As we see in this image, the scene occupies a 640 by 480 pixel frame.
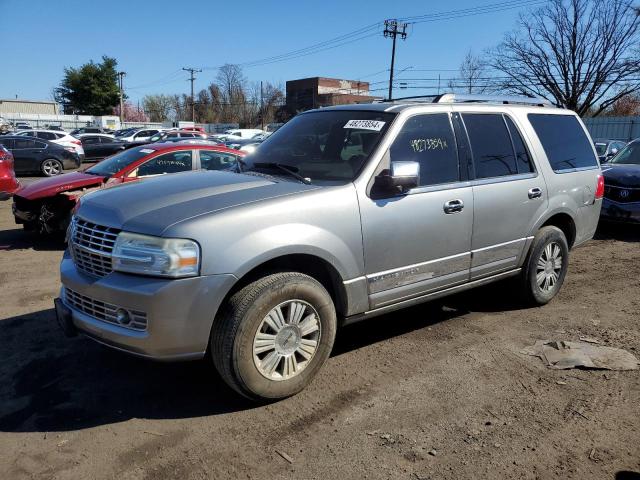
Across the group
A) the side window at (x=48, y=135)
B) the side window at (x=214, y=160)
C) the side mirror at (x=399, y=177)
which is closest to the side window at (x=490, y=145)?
the side mirror at (x=399, y=177)

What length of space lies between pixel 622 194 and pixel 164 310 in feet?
28.1

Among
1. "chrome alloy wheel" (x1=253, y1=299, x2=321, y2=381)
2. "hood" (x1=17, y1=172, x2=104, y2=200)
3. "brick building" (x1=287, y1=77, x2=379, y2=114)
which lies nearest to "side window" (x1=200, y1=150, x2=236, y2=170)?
"hood" (x1=17, y1=172, x2=104, y2=200)

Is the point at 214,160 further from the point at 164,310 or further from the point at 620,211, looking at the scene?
the point at 620,211

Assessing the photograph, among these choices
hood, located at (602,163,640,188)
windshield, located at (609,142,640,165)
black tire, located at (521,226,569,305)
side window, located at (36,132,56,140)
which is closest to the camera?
black tire, located at (521,226,569,305)

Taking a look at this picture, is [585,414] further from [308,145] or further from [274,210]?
[308,145]

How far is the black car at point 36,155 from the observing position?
19.2 meters

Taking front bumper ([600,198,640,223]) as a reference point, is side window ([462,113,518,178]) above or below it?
above

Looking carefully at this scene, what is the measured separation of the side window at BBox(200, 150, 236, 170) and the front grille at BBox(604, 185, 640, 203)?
6.49m

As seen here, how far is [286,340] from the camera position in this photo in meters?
3.34

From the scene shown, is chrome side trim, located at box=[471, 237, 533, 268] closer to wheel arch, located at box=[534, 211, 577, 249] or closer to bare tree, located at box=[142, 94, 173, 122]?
wheel arch, located at box=[534, 211, 577, 249]

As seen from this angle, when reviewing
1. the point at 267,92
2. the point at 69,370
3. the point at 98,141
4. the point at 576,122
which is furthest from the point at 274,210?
the point at 267,92

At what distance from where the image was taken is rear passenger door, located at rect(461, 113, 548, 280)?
4.38 m

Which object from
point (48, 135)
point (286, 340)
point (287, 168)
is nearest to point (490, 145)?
point (287, 168)

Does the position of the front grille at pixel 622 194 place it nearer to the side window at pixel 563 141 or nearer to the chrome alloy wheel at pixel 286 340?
the side window at pixel 563 141
